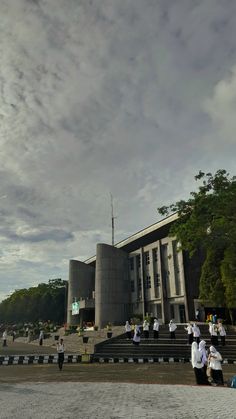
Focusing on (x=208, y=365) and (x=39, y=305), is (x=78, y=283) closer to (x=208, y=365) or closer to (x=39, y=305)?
(x=39, y=305)

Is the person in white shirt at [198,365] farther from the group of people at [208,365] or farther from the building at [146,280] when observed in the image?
the building at [146,280]

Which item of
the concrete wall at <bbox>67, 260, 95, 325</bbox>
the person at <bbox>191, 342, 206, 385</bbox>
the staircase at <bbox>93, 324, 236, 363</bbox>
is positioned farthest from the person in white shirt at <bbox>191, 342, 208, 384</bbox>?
the concrete wall at <bbox>67, 260, 95, 325</bbox>

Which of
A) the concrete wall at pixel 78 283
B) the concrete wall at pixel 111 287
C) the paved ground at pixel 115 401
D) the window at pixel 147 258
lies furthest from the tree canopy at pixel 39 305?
the paved ground at pixel 115 401

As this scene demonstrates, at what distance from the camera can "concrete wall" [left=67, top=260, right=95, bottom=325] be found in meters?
63.8

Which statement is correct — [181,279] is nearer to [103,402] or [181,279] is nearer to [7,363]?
[7,363]

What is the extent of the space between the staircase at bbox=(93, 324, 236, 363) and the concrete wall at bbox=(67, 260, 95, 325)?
38.1 meters

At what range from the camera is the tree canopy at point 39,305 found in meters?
76.3

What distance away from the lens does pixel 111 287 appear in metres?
52.2

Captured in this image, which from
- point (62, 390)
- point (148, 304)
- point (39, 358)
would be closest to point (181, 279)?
point (148, 304)

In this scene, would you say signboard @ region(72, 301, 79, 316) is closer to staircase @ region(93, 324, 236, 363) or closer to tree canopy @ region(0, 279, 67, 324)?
tree canopy @ region(0, 279, 67, 324)

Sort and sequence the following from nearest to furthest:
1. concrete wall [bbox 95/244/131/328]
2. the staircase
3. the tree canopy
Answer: the staircase → concrete wall [bbox 95/244/131/328] → the tree canopy

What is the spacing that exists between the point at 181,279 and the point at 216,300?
15152mm

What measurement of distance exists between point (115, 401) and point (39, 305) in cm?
7216

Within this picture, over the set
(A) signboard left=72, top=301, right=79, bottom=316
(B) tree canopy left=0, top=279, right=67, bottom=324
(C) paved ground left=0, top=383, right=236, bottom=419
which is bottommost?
(C) paved ground left=0, top=383, right=236, bottom=419
